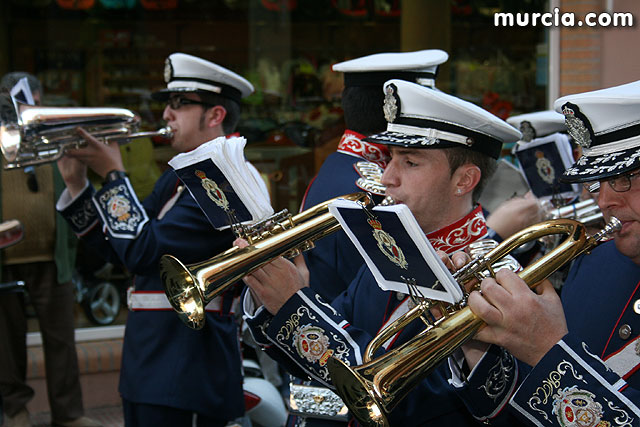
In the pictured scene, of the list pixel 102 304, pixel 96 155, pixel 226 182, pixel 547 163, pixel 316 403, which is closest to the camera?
pixel 226 182

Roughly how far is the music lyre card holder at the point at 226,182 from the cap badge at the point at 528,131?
142 centimetres

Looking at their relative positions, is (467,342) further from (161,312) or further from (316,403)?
(161,312)

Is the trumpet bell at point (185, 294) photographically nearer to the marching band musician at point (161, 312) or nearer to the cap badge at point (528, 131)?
the marching band musician at point (161, 312)

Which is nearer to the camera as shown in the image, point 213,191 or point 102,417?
point 213,191

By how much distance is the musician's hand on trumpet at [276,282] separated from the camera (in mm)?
2105

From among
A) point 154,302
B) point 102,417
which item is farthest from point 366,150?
point 102,417

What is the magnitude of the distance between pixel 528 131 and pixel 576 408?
183 centimetres

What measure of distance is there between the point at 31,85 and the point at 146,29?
1296mm

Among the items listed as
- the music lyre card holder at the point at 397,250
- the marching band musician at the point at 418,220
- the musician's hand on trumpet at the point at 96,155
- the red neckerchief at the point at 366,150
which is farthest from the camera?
the musician's hand on trumpet at the point at 96,155

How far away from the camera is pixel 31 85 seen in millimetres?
4703

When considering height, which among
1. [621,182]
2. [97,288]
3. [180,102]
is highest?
[180,102]

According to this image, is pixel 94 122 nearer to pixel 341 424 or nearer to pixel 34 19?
pixel 341 424

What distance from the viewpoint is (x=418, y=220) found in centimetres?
204

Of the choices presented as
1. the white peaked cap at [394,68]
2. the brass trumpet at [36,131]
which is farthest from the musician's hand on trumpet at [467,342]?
the brass trumpet at [36,131]
